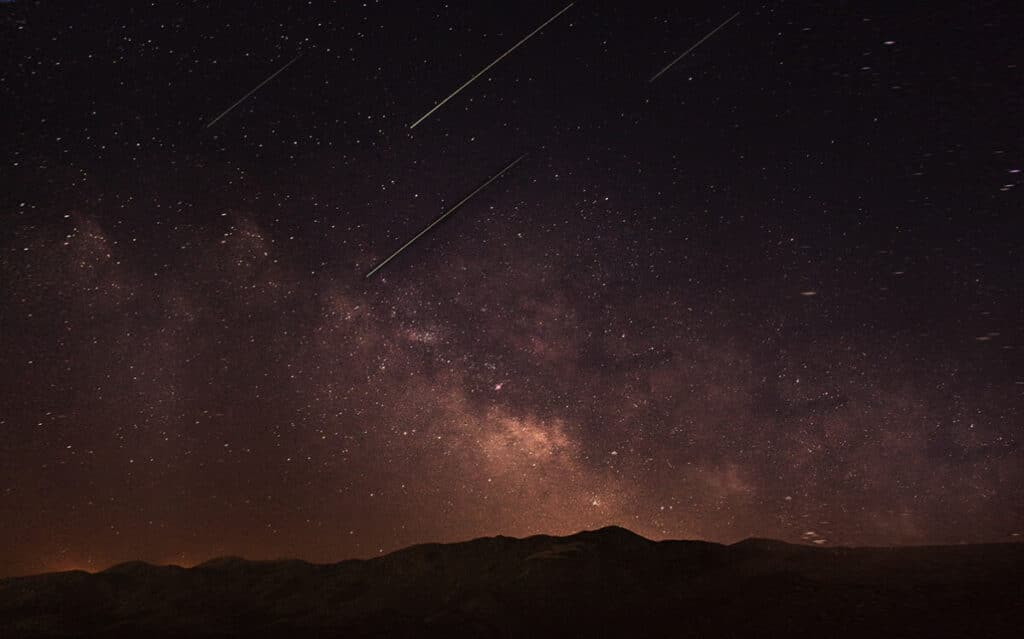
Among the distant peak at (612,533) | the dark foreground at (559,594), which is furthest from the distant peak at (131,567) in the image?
the distant peak at (612,533)

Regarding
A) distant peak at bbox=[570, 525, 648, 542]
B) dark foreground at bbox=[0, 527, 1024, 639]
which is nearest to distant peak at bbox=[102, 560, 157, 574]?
dark foreground at bbox=[0, 527, 1024, 639]

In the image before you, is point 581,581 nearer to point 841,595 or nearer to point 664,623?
point 664,623

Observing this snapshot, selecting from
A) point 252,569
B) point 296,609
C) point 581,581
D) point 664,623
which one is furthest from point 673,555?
point 252,569

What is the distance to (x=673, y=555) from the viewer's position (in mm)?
46469

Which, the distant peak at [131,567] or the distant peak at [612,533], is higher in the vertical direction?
the distant peak at [131,567]

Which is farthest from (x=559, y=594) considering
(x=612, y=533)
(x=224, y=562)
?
(x=224, y=562)

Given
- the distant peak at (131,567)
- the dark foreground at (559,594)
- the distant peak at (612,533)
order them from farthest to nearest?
the distant peak at (131,567)
the distant peak at (612,533)
the dark foreground at (559,594)

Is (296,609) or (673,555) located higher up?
(296,609)

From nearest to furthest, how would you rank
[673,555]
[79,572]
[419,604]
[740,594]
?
[740,594] → [419,604] → [673,555] → [79,572]

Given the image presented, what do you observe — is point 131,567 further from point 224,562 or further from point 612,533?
point 612,533

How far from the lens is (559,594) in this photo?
4059 centimetres

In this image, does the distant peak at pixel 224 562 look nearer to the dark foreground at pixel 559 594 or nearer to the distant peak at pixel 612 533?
the dark foreground at pixel 559 594

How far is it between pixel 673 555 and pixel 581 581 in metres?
7.10

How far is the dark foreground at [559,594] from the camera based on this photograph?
88.7 ft
